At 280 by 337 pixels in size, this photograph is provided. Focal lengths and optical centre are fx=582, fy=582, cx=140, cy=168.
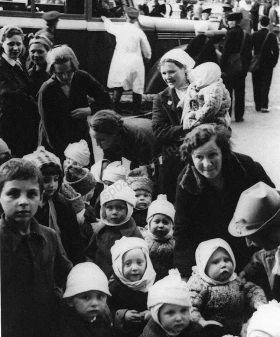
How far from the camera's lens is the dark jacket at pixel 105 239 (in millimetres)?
1945

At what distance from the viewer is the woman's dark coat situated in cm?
225

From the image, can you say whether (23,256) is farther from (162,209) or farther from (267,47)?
(267,47)

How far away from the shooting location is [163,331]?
63.0 inches

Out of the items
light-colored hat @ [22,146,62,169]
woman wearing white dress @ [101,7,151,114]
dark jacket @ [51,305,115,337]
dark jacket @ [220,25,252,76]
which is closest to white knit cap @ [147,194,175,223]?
light-colored hat @ [22,146,62,169]

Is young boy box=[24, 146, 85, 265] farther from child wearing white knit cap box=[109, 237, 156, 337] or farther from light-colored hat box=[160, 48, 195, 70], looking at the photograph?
light-colored hat box=[160, 48, 195, 70]

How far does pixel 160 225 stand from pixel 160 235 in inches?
1.4

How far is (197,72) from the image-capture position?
2186mm

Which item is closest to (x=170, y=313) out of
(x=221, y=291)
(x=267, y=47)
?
(x=221, y=291)

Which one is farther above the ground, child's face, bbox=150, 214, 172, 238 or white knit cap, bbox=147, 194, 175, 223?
white knit cap, bbox=147, 194, 175, 223

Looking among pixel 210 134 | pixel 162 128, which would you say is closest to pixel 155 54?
pixel 162 128

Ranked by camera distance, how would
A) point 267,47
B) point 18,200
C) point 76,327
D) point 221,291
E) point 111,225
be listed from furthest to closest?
point 267,47
point 111,225
point 221,291
point 76,327
point 18,200

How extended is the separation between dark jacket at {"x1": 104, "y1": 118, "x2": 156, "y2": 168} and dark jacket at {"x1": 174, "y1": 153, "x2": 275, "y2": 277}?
0.45 meters

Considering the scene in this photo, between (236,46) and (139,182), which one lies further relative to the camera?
(236,46)

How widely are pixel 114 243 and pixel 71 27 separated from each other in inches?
48.3
